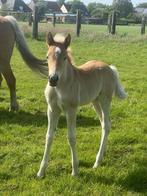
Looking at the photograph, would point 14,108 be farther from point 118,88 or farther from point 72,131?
point 72,131

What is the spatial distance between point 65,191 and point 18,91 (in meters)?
4.91

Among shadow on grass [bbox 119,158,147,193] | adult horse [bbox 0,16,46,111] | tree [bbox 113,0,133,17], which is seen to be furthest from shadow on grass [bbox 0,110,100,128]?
tree [bbox 113,0,133,17]

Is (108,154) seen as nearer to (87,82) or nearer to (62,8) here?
(87,82)

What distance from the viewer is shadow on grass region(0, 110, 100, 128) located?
22.1 ft

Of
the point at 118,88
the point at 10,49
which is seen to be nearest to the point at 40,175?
the point at 118,88

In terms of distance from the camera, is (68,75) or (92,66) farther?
(92,66)

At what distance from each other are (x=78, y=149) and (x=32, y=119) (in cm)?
161

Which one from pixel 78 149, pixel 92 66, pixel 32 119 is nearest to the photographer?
pixel 92 66

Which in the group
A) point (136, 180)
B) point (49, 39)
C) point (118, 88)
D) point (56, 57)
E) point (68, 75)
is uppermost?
point (49, 39)

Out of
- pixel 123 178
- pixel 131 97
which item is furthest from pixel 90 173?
pixel 131 97

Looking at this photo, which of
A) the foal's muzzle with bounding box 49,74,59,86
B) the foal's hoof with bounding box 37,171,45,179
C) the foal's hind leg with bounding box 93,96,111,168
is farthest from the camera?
the foal's hind leg with bounding box 93,96,111,168

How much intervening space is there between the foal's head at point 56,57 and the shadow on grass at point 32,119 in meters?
2.59

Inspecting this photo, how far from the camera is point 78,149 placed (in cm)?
559

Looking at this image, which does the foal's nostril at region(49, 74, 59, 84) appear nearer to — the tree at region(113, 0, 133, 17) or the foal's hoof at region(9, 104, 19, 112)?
the foal's hoof at region(9, 104, 19, 112)
